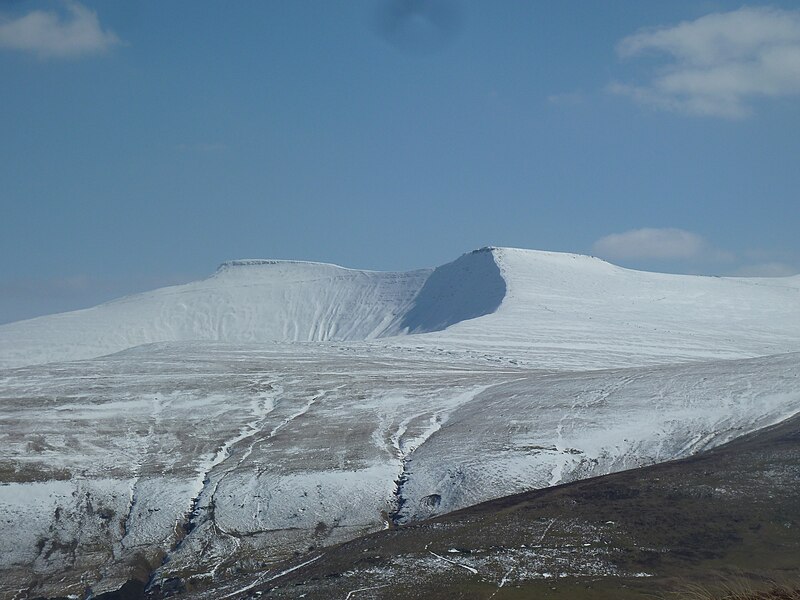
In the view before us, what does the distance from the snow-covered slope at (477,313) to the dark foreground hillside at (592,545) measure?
3437cm

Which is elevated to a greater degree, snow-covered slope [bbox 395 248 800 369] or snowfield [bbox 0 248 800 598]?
snow-covered slope [bbox 395 248 800 369]

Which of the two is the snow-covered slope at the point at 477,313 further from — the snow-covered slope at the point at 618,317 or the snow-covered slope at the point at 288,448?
the snow-covered slope at the point at 288,448

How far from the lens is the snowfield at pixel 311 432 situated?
31328 mm

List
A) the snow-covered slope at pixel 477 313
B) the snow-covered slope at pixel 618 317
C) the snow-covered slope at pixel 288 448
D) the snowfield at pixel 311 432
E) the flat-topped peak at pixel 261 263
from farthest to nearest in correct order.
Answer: the flat-topped peak at pixel 261 263
the snow-covered slope at pixel 477 313
the snow-covered slope at pixel 618 317
the snowfield at pixel 311 432
the snow-covered slope at pixel 288 448

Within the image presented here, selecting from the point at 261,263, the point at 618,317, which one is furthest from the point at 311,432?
the point at 261,263

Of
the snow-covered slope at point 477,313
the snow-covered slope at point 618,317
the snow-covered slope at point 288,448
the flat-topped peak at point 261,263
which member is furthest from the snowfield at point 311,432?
the flat-topped peak at point 261,263

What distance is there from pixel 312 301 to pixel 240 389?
271 ft

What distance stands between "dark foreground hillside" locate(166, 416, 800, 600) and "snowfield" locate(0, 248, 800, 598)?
3422mm

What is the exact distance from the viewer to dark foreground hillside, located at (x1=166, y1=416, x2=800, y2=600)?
21688 millimetres

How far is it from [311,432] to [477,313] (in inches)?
2483

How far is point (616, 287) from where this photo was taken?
4461 inches

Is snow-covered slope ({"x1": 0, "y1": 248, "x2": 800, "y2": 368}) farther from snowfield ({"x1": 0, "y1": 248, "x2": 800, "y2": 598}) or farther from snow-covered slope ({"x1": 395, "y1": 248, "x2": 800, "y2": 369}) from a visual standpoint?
snowfield ({"x1": 0, "y1": 248, "x2": 800, "y2": 598})

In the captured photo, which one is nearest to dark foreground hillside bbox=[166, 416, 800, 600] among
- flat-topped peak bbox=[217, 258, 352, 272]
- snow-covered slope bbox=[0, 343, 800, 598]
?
snow-covered slope bbox=[0, 343, 800, 598]

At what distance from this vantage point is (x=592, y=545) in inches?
954
